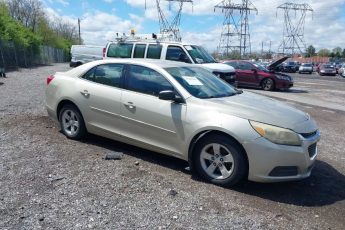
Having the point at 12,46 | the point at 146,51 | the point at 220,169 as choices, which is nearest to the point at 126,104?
the point at 220,169

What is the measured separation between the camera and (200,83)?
5438 mm

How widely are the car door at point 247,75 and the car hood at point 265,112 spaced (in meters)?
14.0

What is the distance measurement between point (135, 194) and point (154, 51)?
9340 mm

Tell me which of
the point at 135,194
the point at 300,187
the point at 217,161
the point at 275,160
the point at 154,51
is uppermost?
the point at 154,51

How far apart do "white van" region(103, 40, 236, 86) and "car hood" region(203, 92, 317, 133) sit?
7804mm

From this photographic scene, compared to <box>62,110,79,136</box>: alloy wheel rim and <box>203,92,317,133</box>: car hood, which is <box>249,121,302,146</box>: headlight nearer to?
<box>203,92,317,133</box>: car hood

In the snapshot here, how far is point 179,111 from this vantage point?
490 centimetres

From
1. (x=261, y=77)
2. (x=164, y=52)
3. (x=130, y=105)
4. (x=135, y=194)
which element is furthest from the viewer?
(x=261, y=77)

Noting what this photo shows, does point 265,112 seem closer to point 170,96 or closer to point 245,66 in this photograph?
point 170,96

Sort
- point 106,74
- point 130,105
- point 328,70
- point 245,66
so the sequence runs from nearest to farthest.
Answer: point 130,105
point 106,74
point 245,66
point 328,70

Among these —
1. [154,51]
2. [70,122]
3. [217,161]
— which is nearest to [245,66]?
[154,51]

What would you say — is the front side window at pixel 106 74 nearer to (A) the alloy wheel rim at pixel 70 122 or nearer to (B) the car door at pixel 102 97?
(B) the car door at pixel 102 97

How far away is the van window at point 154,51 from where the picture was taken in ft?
42.8

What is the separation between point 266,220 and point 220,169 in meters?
0.99
